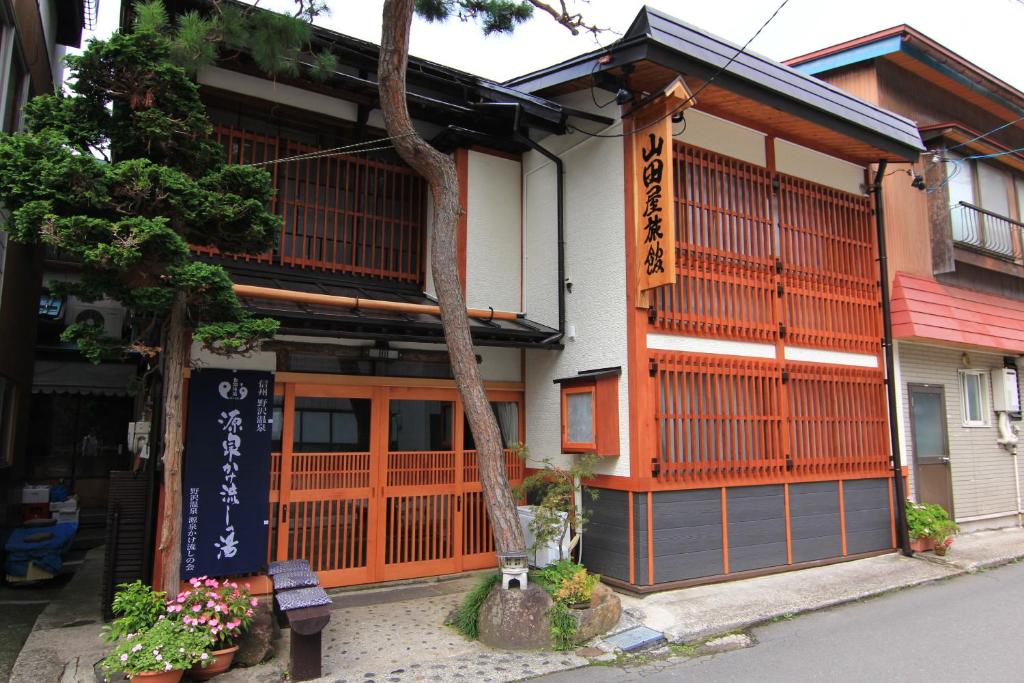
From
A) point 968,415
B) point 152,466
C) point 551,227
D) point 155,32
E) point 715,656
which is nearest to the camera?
point 155,32

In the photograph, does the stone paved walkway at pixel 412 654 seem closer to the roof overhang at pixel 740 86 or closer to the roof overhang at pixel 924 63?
the roof overhang at pixel 740 86

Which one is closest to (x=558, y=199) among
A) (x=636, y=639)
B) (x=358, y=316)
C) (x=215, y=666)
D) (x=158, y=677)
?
(x=358, y=316)

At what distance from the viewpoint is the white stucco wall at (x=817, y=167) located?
9.34 metres

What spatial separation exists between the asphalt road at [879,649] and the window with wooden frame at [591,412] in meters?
2.49

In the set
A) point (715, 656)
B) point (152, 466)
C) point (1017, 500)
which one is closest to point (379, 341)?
point (152, 466)

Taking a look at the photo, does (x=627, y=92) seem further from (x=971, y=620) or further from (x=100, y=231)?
(x=971, y=620)

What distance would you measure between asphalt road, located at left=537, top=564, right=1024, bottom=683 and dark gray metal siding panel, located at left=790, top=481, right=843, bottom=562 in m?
1.11

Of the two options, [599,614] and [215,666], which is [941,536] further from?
[215,666]

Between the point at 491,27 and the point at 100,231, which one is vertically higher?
the point at 491,27

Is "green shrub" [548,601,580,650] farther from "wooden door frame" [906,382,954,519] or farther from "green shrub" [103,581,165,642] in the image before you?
"wooden door frame" [906,382,954,519]

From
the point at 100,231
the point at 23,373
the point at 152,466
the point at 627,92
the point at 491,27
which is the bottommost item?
the point at 152,466

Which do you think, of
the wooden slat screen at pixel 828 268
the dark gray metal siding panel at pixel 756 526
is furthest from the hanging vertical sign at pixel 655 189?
the dark gray metal siding panel at pixel 756 526

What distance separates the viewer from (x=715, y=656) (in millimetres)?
5883

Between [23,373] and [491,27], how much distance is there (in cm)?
852
